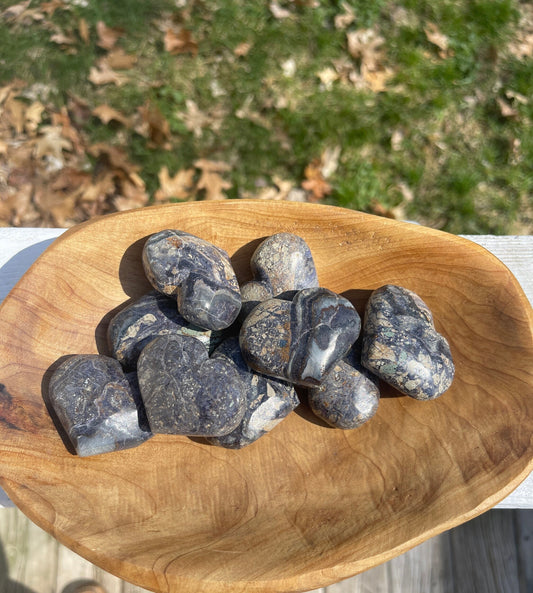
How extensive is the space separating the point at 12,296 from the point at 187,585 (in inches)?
39.6

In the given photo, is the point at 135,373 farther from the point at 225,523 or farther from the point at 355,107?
the point at 355,107

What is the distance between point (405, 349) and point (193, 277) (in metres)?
0.71

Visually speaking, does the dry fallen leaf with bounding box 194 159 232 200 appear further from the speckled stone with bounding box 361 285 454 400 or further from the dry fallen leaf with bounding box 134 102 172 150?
the speckled stone with bounding box 361 285 454 400

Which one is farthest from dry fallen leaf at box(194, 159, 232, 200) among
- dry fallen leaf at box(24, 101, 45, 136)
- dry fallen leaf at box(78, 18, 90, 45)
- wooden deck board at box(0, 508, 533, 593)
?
wooden deck board at box(0, 508, 533, 593)

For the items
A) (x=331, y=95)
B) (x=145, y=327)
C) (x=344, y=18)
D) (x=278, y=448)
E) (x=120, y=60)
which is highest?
(x=344, y=18)

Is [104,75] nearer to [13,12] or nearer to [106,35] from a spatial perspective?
[106,35]

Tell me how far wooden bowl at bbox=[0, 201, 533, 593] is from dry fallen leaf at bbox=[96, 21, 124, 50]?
6.97ft

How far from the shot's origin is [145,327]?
171 centimetres

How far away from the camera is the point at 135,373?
170cm

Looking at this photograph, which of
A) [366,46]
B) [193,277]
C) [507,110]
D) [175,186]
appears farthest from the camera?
[366,46]

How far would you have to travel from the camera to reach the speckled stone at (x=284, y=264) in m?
1.76

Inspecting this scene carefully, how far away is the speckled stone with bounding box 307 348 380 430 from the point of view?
5.47 ft

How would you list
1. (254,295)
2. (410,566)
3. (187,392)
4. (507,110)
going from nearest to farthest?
(187,392)
(254,295)
(410,566)
(507,110)

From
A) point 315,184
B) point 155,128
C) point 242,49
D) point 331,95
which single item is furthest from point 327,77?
point 155,128
